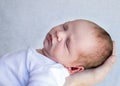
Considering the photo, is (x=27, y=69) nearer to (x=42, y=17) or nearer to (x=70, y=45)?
(x=70, y=45)

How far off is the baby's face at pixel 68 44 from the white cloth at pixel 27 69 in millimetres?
25

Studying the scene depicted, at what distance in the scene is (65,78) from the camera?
1.11 metres

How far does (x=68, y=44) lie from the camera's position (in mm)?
1119

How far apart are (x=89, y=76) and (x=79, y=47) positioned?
0.17 metres

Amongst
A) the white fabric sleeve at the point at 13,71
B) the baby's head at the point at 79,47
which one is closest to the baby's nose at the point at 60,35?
the baby's head at the point at 79,47

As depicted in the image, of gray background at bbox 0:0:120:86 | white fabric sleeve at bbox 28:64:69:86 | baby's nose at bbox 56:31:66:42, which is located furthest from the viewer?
gray background at bbox 0:0:120:86

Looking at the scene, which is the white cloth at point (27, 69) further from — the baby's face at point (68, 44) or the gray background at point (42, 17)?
the gray background at point (42, 17)

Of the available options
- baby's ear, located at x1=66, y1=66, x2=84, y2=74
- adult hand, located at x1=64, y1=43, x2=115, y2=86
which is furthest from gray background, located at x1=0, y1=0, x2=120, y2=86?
baby's ear, located at x1=66, y1=66, x2=84, y2=74

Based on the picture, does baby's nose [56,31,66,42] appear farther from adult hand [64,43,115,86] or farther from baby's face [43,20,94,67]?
adult hand [64,43,115,86]

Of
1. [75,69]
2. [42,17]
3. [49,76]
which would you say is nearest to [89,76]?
[75,69]

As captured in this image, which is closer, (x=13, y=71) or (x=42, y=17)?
(x=13, y=71)

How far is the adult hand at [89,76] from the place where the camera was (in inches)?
46.8

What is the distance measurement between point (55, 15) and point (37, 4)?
0.11 metres

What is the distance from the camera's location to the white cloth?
106cm
